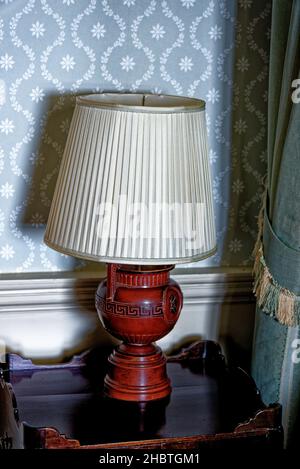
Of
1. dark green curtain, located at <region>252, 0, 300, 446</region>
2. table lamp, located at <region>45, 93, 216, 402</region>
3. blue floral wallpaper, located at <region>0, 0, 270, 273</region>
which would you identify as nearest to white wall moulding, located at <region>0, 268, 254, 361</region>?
blue floral wallpaper, located at <region>0, 0, 270, 273</region>

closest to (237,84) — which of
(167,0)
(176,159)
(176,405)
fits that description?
(167,0)

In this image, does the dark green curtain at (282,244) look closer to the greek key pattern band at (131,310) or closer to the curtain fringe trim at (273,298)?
the curtain fringe trim at (273,298)

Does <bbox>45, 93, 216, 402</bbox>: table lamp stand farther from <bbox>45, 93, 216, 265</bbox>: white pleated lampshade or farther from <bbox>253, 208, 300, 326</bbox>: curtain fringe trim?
<bbox>253, 208, 300, 326</bbox>: curtain fringe trim

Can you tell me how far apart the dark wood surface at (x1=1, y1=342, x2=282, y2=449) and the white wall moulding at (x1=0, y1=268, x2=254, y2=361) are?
8 cm

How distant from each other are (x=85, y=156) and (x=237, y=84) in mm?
450

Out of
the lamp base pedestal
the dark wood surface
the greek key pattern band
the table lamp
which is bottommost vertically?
the dark wood surface

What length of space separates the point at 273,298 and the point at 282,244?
3.7 inches

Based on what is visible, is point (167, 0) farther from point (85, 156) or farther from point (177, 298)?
point (177, 298)

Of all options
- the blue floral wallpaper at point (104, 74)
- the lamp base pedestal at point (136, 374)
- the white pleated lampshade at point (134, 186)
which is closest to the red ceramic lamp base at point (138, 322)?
the lamp base pedestal at point (136, 374)

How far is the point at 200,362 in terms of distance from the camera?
1.47 metres

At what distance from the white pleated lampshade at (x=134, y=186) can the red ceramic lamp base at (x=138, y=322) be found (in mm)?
114

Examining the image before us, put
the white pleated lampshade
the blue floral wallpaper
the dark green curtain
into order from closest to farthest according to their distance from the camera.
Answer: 1. the white pleated lampshade
2. the dark green curtain
3. the blue floral wallpaper

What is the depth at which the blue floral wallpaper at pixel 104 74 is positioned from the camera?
4.50ft

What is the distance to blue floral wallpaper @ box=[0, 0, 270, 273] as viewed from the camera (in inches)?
54.1
